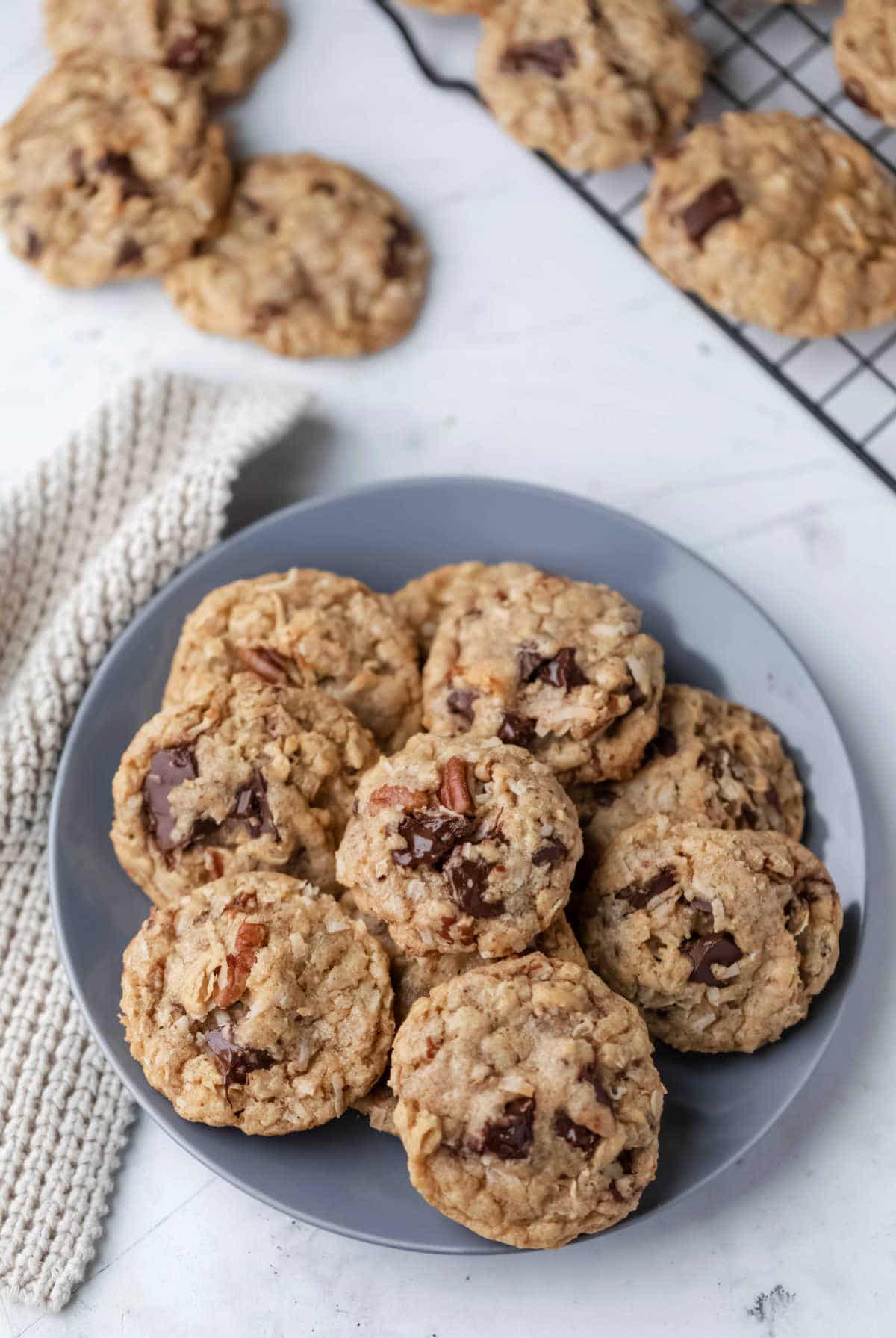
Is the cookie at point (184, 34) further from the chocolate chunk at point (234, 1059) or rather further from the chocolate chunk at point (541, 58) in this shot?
the chocolate chunk at point (234, 1059)

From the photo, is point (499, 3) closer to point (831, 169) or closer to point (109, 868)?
point (831, 169)

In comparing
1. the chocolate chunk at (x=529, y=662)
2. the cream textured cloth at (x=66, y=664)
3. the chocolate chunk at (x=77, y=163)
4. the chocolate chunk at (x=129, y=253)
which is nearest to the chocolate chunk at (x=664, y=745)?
the chocolate chunk at (x=529, y=662)

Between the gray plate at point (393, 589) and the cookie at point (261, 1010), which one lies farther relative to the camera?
the gray plate at point (393, 589)

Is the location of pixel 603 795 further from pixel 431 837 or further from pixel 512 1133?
pixel 512 1133

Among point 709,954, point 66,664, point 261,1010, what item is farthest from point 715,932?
point 66,664

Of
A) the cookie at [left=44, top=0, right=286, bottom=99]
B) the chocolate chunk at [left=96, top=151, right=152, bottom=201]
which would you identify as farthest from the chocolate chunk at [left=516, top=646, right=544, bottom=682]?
the cookie at [left=44, top=0, right=286, bottom=99]
